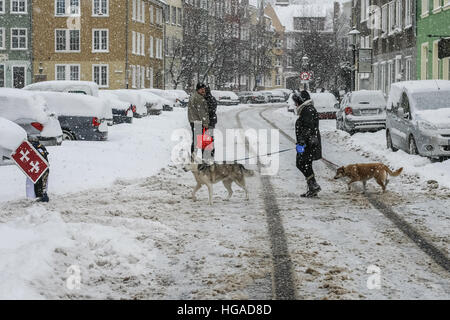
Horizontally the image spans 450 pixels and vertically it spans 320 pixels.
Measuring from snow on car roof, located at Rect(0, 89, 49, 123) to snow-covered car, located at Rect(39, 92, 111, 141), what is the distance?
353 cm

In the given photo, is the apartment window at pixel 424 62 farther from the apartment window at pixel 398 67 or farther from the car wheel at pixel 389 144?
the car wheel at pixel 389 144

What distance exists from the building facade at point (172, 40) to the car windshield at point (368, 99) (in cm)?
4655

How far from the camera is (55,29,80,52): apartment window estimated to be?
59.6 meters

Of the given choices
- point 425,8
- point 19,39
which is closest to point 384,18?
point 425,8

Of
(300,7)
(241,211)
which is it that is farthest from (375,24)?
(300,7)

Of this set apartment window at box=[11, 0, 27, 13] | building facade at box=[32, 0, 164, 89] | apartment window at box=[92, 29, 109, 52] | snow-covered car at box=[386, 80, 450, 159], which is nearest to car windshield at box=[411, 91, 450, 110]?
snow-covered car at box=[386, 80, 450, 159]

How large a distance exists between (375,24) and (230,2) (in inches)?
1812

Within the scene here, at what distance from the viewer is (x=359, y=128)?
24.5m

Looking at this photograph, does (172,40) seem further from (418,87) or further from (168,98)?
(418,87)

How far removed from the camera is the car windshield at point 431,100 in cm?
1681

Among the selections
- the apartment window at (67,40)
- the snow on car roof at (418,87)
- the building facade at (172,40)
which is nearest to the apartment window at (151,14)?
the building facade at (172,40)

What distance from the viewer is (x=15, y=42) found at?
59750mm

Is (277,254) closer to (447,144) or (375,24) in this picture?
(447,144)

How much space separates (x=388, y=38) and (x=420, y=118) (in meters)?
25.9
